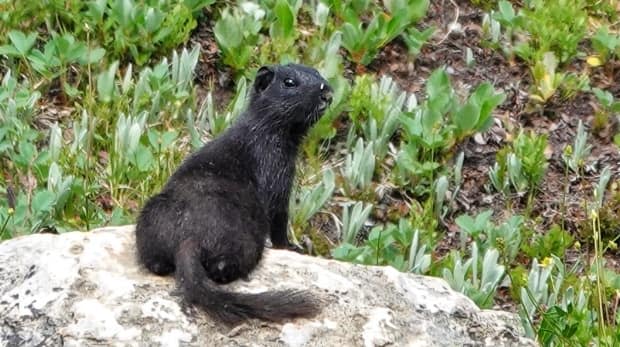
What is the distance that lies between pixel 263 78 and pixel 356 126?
1.60 m

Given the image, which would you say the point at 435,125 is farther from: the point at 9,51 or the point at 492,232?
the point at 9,51

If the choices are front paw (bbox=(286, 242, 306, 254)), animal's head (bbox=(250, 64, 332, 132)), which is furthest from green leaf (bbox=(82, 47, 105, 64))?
front paw (bbox=(286, 242, 306, 254))

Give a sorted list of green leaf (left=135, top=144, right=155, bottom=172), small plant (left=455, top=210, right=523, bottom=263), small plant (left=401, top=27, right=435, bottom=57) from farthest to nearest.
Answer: small plant (left=401, top=27, right=435, bottom=57) < green leaf (left=135, top=144, right=155, bottom=172) < small plant (left=455, top=210, right=523, bottom=263)

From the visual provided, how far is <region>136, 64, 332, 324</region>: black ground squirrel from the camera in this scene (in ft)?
17.2

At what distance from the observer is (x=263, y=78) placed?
23.1 feet

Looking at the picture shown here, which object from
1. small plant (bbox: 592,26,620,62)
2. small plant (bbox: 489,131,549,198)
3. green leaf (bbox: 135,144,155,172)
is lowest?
green leaf (bbox: 135,144,155,172)

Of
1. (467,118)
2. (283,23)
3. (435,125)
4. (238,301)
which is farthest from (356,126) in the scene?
(238,301)

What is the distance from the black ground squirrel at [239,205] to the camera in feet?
17.2

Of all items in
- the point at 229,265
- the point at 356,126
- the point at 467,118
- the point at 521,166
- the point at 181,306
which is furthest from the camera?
the point at 356,126

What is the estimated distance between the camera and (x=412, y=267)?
7.18 m

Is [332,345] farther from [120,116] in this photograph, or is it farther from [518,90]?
[518,90]

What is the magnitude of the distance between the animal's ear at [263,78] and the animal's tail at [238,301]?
6.15 ft

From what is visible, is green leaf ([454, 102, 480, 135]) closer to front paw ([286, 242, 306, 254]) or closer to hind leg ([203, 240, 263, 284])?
front paw ([286, 242, 306, 254])

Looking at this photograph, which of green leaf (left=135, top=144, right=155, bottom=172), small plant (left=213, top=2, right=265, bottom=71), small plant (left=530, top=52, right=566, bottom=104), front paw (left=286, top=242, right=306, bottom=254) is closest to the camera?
front paw (left=286, top=242, right=306, bottom=254)
